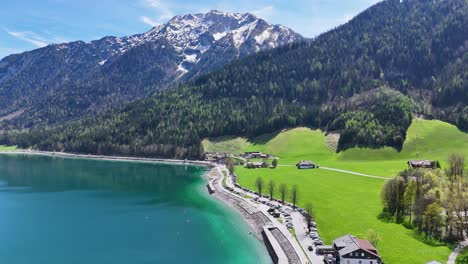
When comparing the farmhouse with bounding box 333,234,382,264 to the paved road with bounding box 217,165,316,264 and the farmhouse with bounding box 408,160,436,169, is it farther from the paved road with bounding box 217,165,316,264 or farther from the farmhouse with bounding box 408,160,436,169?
the farmhouse with bounding box 408,160,436,169

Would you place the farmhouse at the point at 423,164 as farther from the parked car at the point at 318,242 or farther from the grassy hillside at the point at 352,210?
the parked car at the point at 318,242

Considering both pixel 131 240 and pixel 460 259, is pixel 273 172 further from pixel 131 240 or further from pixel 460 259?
pixel 460 259

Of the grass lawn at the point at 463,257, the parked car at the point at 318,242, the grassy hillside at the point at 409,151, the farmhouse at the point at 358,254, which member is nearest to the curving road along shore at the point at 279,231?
the parked car at the point at 318,242

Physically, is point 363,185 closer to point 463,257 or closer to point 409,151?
point 463,257

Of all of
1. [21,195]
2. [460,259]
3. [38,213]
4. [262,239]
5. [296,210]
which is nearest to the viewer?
[460,259]

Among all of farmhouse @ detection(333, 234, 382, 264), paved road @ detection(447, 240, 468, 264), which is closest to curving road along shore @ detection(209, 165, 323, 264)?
farmhouse @ detection(333, 234, 382, 264)

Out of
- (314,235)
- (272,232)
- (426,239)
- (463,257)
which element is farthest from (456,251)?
(272,232)

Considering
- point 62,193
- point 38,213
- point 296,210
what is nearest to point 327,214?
point 296,210
